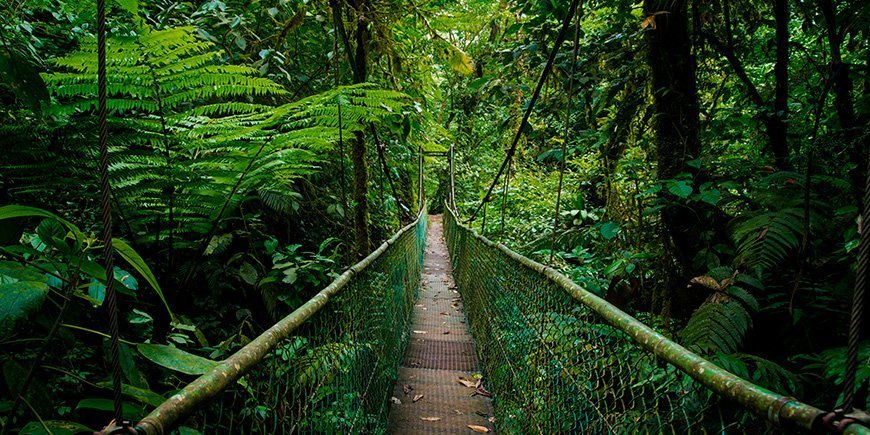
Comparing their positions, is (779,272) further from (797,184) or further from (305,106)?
(305,106)

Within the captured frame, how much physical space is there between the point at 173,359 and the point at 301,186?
2.75 m

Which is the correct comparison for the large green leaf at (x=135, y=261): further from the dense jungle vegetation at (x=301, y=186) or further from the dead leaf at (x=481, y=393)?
the dead leaf at (x=481, y=393)

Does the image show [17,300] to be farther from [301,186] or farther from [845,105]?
[301,186]

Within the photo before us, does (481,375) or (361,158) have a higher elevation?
(361,158)

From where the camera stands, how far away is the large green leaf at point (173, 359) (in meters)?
0.72

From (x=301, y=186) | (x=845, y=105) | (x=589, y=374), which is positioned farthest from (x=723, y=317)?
(x=301, y=186)

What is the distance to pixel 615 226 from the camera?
212cm

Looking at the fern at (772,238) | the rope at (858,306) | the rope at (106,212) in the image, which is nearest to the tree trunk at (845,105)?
the fern at (772,238)

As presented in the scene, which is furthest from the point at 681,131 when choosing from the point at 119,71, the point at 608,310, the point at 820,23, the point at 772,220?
the point at 119,71

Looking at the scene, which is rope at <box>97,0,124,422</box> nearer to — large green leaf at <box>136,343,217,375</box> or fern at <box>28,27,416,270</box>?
large green leaf at <box>136,343,217,375</box>

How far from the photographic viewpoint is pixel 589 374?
1207 millimetres

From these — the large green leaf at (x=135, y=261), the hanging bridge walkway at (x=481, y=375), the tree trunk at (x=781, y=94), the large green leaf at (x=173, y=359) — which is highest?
the tree trunk at (x=781, y=94)

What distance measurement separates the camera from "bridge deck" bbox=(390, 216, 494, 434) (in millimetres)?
2188

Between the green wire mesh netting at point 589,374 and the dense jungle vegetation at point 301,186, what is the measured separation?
28 centimetres
